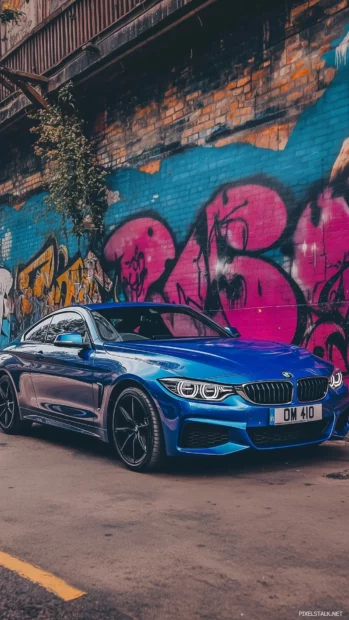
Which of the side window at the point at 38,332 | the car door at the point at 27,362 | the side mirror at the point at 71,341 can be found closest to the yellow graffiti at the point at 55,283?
the side window at the point at 38,332

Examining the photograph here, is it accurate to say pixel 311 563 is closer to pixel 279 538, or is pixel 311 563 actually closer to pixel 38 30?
pixel 279 538

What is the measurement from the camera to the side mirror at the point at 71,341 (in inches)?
257

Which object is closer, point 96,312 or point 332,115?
point 96,312

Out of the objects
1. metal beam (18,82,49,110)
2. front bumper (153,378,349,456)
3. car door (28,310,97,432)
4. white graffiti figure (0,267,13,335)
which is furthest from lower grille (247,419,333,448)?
white graffiti figure (0,267,13,335)

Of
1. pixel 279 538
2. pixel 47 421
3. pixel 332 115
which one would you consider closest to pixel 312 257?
pixel 332 115

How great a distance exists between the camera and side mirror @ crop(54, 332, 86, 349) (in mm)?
6516

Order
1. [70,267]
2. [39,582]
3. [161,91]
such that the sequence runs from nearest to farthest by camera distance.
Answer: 1. [39,582]
2. [161,91]
3. [70,267]

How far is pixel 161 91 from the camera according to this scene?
11789mm

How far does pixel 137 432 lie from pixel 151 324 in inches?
60.4

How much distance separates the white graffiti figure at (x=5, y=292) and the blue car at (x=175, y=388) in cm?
1013

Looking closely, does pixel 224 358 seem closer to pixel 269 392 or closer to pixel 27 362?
pixel 269 392

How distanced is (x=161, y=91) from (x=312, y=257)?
4514 millimetres

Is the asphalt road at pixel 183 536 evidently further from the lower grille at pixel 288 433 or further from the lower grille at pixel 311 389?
the lower grille at pixel 311 389

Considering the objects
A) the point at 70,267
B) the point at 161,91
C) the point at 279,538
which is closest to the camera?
the point at 279,538
